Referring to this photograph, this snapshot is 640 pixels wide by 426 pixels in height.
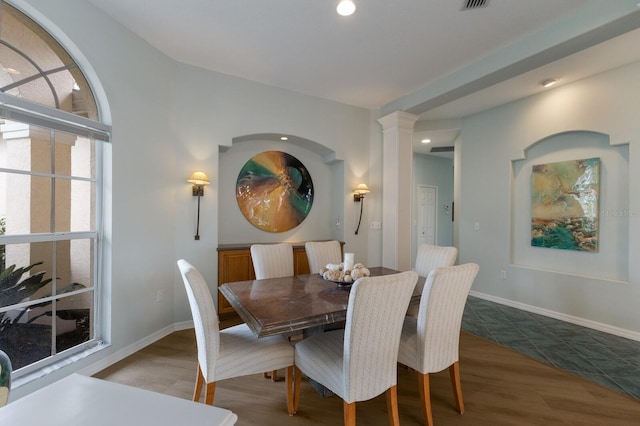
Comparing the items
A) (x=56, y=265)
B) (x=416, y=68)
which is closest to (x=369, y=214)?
(x=416, y=68)

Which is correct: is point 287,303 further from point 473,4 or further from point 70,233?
Result: point 473,4

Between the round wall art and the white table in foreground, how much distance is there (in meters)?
3.28

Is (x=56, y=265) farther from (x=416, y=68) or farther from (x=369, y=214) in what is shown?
(x=416, y=68)

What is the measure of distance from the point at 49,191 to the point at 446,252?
330cm

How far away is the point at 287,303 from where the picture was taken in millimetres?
1863

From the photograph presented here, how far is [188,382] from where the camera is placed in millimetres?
2205

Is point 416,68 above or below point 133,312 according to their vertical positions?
above

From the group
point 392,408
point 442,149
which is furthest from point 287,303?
point 442,149

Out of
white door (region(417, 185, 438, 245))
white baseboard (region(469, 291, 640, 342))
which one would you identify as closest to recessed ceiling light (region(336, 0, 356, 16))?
white baseboard (region(469, 291, 640, 342))

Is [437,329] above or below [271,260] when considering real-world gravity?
below

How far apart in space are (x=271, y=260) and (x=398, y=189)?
2167 millimetres

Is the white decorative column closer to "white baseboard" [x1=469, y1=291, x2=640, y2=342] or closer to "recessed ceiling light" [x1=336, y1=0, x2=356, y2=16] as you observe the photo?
"white baseboard" [x1=469, y1=291, x2=640, y2=342]

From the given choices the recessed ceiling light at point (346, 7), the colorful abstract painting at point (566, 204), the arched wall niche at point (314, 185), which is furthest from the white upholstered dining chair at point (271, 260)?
the colorful abstract painting at point (566, 204)

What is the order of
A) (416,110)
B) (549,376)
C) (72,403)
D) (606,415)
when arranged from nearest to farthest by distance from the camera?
1. (72,403)
2. (606,415)
3. (549,376)
4. (416,110)
